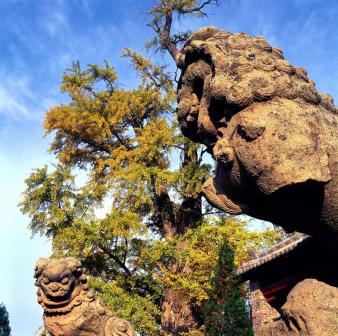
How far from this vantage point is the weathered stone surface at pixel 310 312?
1.35 metres

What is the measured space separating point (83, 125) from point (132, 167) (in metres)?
3.14

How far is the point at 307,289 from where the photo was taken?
4.68 feet

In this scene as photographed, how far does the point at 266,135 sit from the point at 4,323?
3001cm

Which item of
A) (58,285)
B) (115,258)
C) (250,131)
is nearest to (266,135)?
(250,131)

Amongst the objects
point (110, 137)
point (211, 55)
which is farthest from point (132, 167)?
point (211, 55)

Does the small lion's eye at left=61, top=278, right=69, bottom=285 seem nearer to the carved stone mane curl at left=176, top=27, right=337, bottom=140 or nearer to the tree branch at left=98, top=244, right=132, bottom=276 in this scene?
the carved stone mane curl at left=176, top=27, right=337, bottom=140

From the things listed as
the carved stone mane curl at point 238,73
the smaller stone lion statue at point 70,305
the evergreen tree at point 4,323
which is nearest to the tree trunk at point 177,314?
the smaller stone lion statue at point 70,305

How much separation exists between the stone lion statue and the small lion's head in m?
2.28

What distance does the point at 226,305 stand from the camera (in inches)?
491

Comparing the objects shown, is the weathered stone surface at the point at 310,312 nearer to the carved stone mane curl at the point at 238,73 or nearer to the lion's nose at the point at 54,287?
the carved stone mane curl at the point at 238,73

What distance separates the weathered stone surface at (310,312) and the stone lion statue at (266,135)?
0.20 metres

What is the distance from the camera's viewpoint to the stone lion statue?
4.58 ft

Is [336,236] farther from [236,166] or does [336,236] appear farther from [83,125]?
[83,125]

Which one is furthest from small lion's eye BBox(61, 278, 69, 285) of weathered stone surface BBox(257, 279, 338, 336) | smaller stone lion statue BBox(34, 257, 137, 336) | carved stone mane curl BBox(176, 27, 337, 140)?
weathered stone surface BBox(257, 279, 338, 336)
